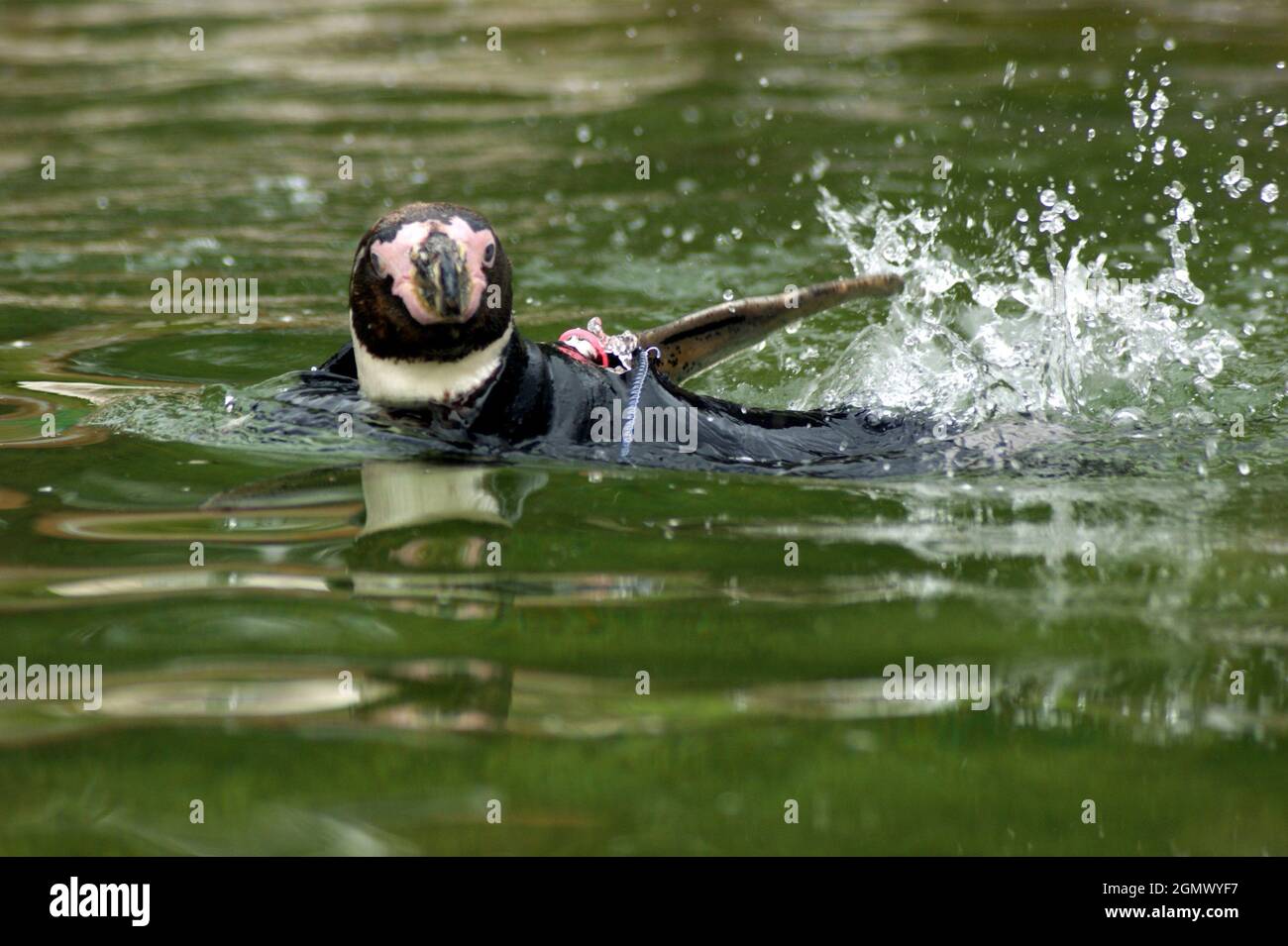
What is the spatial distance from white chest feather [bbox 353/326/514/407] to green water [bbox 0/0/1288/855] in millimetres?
210

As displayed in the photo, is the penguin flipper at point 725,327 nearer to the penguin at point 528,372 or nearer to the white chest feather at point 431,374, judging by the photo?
the penguin at point 528,372

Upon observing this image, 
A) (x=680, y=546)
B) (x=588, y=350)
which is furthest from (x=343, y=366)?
(x=680, y=546)

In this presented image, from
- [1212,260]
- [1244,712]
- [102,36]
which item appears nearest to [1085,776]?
[1244,712]

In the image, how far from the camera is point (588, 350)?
4980 mm

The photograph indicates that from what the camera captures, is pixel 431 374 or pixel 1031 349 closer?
pixel 431 374

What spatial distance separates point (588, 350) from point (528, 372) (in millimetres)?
281

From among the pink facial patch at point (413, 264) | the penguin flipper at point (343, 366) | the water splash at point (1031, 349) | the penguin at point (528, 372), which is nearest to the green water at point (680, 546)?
the water splash at point (1031, 349)

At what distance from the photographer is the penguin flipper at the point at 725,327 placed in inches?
205

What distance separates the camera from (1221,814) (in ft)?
8.79

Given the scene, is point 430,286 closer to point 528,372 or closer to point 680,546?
point 528,372

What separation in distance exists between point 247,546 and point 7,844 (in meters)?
1.51

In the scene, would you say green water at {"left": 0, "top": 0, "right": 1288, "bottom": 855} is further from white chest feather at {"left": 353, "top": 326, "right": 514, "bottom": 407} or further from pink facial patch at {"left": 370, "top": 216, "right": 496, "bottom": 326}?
pink facial patch at {"left": 370, "top": 216, "right": 496, "bottom": 326}

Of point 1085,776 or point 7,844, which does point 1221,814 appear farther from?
point 7,844
